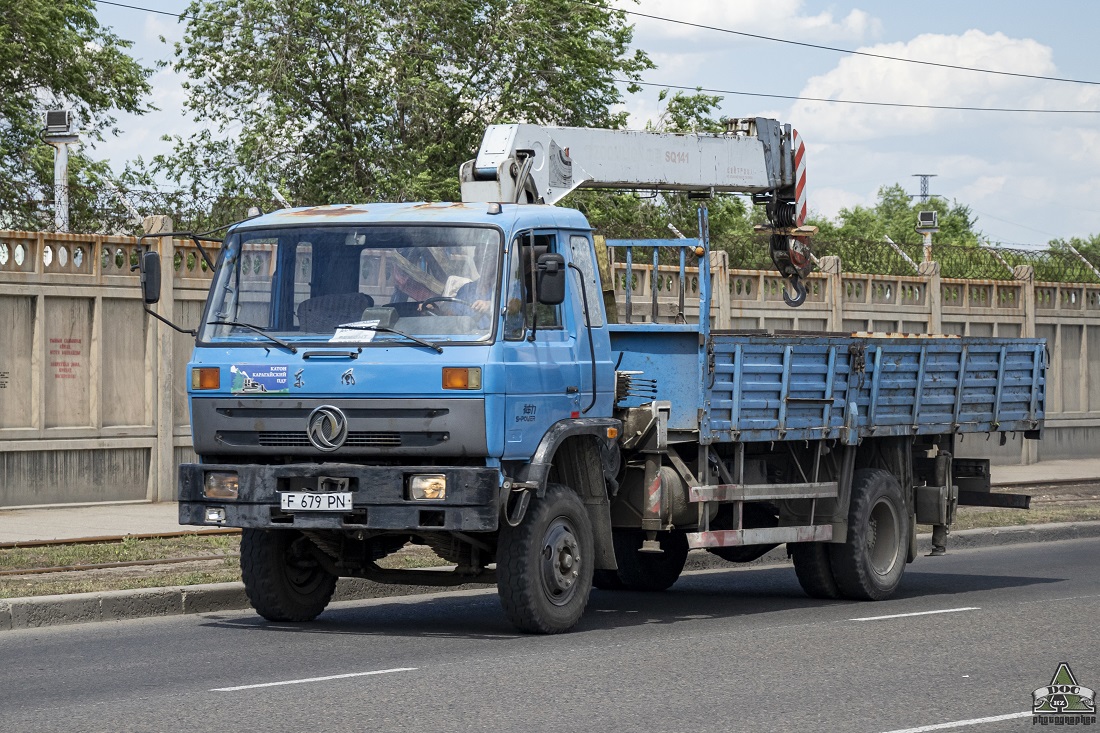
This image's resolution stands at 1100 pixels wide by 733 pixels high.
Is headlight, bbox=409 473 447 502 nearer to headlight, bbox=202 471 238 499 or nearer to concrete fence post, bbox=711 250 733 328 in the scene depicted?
headlight, bbox=202 471 238 499

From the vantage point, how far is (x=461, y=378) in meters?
9.75

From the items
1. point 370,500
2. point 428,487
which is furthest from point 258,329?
point 428,487

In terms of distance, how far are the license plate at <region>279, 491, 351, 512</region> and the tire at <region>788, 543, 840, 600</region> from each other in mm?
4462

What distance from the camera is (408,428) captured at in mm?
9820

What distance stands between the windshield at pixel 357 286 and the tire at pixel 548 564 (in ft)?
3.95

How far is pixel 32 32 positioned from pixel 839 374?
24777 mm

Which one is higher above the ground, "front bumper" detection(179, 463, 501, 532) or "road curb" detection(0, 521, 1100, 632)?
"front bumper" detection(179, 463, 501, 532)

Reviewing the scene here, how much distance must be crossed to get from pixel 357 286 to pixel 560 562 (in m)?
2.09

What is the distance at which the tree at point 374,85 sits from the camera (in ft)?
105

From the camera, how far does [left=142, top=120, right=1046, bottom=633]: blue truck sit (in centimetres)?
987

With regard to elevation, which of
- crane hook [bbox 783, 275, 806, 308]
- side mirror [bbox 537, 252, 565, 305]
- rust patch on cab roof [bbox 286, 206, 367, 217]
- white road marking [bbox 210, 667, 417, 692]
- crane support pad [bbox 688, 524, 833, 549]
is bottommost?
white road marking [bbox 210, 667, 417, 692]

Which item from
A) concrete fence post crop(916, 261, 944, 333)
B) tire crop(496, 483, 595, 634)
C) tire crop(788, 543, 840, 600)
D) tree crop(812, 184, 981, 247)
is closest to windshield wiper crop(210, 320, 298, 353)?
tire crop(496, 483, 595, 634)

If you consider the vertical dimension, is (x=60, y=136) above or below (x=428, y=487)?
above

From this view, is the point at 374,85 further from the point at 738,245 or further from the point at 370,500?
the point at 370,500
